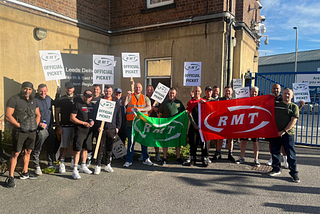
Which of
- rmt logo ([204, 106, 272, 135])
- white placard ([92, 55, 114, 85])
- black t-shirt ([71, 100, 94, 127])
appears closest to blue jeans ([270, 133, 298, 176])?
rmt logo ([204, 106, 272, 135])

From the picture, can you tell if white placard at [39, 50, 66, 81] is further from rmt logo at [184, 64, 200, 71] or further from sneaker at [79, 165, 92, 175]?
rmt logo at [184, 64, 200, 71]

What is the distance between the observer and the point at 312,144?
7684mm

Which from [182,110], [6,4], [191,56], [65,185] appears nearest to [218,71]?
[191,56]

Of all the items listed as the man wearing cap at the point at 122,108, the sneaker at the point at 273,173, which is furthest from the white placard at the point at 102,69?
the sneaker at the point at 273,173

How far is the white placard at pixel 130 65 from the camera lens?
6789mm

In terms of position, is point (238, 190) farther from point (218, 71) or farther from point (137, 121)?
point (218, 71)

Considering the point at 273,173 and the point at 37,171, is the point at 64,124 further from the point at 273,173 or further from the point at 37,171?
the point at 273,173

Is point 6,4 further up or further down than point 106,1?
further down

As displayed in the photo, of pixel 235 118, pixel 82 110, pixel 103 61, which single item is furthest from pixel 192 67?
pixel 82 110

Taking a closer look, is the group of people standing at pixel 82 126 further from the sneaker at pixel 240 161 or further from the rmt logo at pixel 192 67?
the rmt logo at pixel 192 67

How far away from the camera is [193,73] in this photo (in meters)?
7.04

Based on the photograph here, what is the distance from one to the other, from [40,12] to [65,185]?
6441 mm

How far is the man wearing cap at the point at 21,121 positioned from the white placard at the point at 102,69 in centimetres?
260

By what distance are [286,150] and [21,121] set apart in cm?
556
